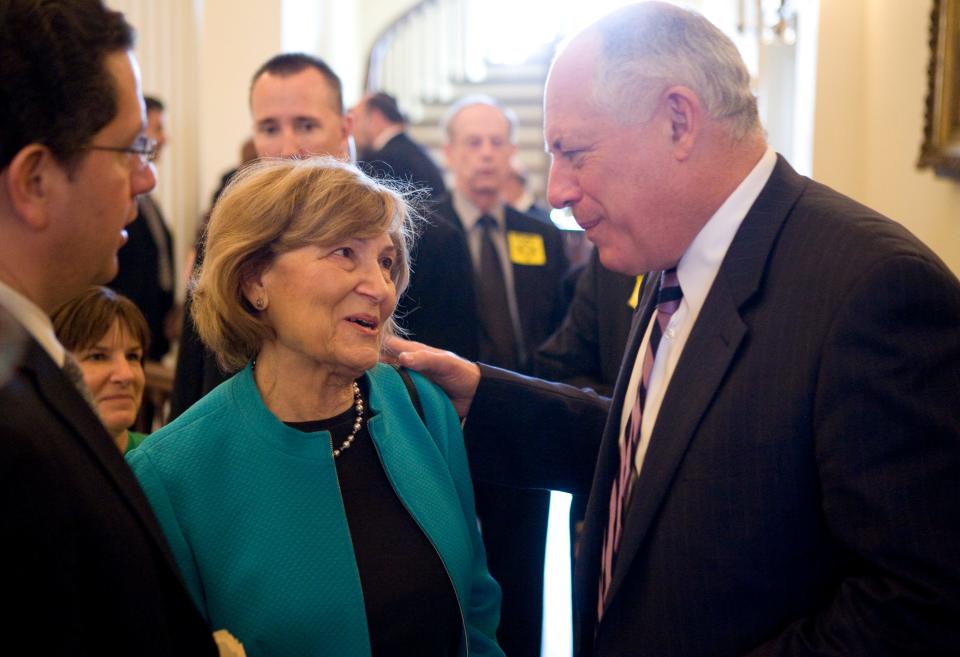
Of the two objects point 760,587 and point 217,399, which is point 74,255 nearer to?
point 217,399

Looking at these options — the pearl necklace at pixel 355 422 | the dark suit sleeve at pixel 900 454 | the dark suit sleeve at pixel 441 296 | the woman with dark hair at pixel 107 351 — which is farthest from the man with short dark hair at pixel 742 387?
the woman with dark hair at pixel 107 351

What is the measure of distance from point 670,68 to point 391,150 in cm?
255

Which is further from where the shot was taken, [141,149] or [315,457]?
[315,457]

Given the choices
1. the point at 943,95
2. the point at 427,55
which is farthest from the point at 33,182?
the point at 427,55

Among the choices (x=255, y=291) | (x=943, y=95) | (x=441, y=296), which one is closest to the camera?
(x=255, y=291)

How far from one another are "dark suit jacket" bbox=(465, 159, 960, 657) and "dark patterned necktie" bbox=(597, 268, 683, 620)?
128mm

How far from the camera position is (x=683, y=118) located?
173 centimetres

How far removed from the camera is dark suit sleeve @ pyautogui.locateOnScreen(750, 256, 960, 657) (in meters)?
1.34

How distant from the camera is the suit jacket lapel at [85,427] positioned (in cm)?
116

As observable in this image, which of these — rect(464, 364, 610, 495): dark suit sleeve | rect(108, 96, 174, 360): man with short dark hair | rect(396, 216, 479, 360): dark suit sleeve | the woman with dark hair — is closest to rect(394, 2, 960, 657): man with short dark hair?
rect(464, 364, 610, 495): dark suit sleeve

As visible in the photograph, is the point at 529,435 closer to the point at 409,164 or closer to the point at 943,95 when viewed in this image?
the point at 943,95

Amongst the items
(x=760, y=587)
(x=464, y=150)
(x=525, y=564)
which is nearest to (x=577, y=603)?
(x=760, y=587)

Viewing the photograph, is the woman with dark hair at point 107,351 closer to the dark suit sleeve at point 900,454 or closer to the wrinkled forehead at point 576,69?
the wrinkled forehead at point 576,69

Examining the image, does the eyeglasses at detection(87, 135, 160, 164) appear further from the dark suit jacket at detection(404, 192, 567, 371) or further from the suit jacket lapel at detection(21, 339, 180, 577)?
the dark suit jacket at detection(404, 192, 567, 371)
